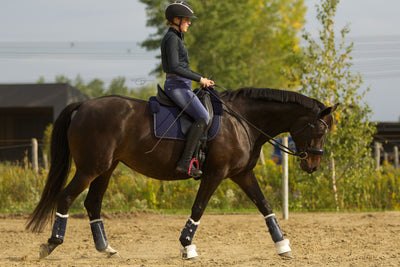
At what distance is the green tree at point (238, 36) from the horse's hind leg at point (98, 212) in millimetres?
27489

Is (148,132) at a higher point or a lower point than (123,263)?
higher

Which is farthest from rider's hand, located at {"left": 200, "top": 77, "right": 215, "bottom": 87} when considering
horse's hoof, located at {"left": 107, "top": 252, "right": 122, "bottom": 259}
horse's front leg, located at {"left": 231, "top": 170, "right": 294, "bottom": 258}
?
horse's hoof, located at {"left": 107, "top": 252, "right": 122, "bottom": 259}

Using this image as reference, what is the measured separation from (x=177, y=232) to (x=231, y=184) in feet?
11.8

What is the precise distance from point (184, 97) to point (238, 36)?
3459 centimetres

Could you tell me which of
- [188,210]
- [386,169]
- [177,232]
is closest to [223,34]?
[386,169]

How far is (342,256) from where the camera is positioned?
→ 6.29 metres

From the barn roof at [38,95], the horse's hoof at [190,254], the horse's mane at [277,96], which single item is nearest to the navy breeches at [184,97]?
the horse's mane at [277,96]

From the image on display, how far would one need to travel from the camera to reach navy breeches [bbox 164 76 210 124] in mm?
6195

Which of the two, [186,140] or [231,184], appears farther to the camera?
[231,184]

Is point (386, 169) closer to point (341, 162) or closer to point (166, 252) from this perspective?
point (341, 162)

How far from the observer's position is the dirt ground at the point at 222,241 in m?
6.12

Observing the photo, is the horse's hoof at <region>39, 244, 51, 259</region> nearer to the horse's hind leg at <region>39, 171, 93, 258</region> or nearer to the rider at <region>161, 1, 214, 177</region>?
the horse's hind leg at <region>39, 171, 93, 258</region>

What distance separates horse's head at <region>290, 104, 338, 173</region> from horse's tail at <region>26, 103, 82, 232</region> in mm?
2992

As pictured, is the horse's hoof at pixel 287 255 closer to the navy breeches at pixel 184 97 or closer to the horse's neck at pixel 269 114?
the horse's neck at pixel 269 114
